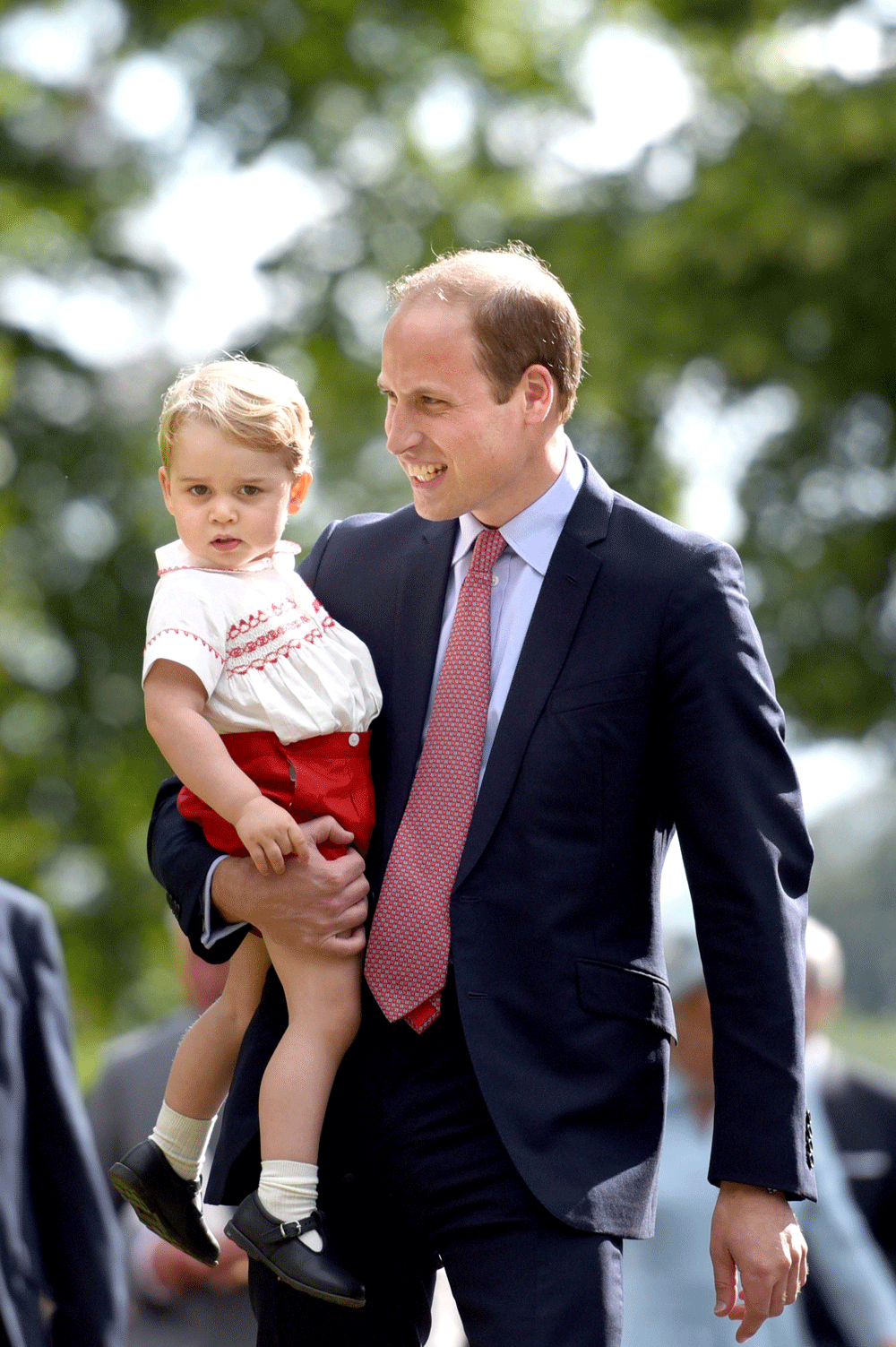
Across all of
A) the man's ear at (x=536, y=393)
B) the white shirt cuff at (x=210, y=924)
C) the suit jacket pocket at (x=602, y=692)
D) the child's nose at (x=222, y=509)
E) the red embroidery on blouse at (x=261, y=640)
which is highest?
the man's ear at (x=536, y=393)

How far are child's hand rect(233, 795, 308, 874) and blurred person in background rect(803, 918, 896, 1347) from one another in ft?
9.39

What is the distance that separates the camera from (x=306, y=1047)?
2.93m

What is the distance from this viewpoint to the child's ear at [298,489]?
314 centimetres

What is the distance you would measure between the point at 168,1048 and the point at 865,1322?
2.16 meters

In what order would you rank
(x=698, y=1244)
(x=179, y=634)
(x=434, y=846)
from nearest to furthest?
(x=179, y=634)
(x=434, y=846)
(x=698, y=1244)

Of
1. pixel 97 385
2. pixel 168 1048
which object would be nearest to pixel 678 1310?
pixel 168 1048

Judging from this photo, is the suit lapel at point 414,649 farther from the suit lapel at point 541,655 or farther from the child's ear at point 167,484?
the child's ear at point 167,484

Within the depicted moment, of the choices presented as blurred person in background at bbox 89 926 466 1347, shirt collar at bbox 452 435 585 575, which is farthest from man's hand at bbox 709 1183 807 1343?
blurred person in background at bbox 89 926 466 1347

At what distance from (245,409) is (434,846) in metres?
0.79

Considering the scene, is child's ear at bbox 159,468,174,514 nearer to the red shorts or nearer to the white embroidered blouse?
the white embroidered blouse

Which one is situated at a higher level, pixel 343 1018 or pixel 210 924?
pixel 210 924

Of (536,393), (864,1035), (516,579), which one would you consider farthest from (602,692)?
(864,1035)

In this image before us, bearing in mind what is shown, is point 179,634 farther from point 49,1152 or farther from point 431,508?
point 49,1152

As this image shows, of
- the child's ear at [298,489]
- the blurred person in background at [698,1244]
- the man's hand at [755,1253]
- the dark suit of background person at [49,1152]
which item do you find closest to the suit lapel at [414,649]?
the child's ear at [298,489]
